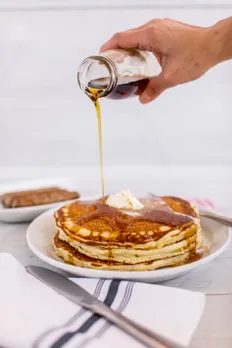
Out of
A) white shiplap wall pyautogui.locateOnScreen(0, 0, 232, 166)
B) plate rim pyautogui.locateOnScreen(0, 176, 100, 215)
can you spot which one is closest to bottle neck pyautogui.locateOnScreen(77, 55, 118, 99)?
plate rim pyautogui.locateOnScreen(0, 176, 100, 215)

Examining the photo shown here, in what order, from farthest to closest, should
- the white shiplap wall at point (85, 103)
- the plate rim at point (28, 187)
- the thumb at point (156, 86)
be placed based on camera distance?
1. the white shiplap wall at point (85, 103)
2. the thumb at point (156, 86)
3. the plate rim at point (28, 187)

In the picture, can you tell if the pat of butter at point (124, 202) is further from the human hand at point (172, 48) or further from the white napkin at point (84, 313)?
the human hand at point (172, 48)

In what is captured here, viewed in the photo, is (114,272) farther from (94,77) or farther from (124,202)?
(94,77)

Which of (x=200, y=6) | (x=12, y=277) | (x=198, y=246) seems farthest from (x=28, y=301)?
(x=200, y=6)

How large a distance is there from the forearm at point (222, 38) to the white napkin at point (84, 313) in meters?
0.83

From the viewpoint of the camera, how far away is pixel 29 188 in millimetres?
1664

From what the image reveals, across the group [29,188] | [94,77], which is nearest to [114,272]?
[94,77]

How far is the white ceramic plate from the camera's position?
1.45 meters

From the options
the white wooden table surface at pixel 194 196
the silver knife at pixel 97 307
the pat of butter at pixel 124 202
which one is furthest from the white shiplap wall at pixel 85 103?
the silver knife at pixel 97 307

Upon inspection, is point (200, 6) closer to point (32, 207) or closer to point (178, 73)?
point (178, 73)

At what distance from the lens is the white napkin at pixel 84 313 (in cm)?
82

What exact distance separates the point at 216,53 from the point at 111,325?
3.15ft

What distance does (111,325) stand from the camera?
0.86 metres

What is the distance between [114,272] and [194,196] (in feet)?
3.25
